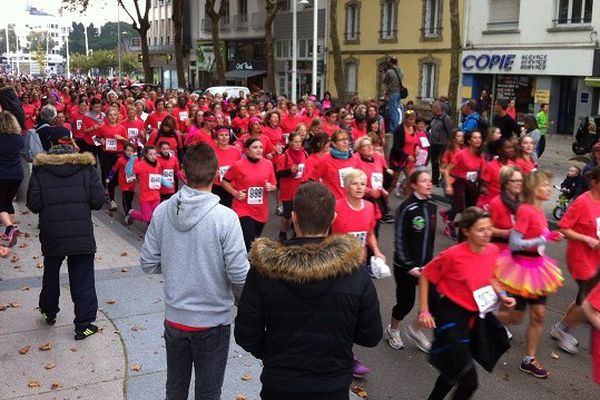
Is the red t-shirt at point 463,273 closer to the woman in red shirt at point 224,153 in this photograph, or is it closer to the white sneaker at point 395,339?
the white sneaker at point 395,339

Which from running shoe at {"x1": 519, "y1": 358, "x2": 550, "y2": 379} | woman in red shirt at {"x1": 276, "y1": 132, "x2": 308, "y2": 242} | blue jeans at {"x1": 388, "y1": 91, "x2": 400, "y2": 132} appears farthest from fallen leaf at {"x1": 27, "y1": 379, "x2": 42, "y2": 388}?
blue jeans at {"x1": 388, "y1": 91, "x2": 400, "y2": 132}

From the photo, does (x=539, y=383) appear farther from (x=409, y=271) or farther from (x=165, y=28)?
(x=165, y=28)

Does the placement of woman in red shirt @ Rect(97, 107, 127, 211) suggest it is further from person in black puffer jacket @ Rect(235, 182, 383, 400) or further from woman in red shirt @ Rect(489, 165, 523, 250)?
person in black puffer jacket @ Rect(235, 182, 383, 400)

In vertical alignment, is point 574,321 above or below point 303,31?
below

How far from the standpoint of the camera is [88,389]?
16.5 ft

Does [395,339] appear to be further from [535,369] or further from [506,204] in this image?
[506,204]

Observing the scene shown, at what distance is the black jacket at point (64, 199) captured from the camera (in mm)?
5566

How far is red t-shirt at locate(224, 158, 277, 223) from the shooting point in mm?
7516

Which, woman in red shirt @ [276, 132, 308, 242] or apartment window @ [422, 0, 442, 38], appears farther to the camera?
apartment window @ [422, 0, 442, 38]

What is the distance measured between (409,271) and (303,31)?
133ft

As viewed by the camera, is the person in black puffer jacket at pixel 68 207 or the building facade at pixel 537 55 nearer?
the person in black puffer jacket at pixel 68 207

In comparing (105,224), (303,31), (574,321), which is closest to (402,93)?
(105,224)

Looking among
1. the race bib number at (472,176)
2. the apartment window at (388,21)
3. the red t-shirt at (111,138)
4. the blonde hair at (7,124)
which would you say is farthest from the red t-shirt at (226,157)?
the apartment window at (388,21)

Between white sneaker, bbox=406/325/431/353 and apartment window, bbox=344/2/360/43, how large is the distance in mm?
33956
